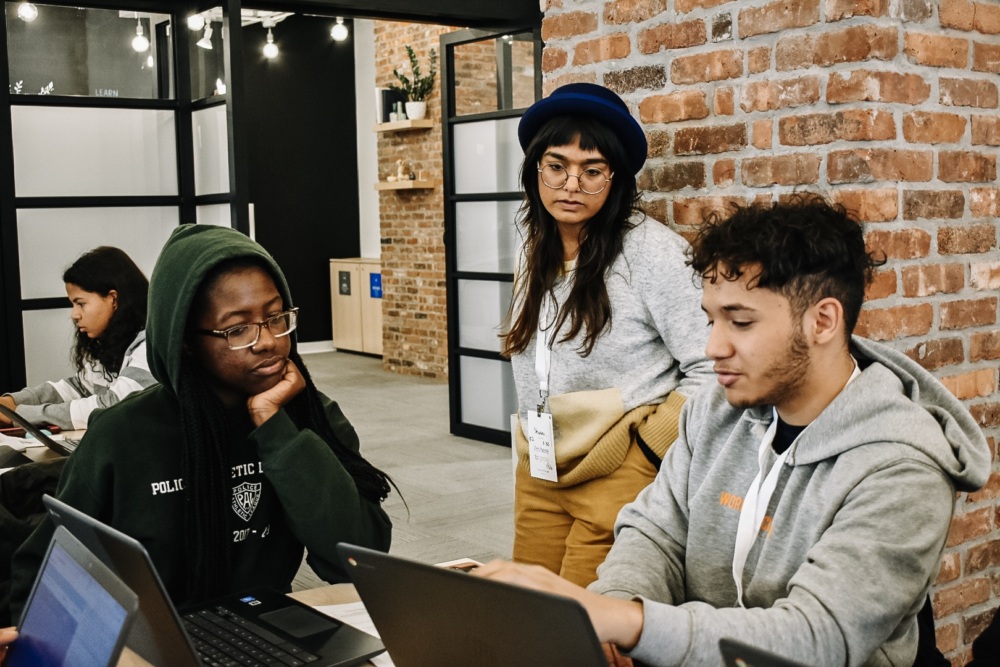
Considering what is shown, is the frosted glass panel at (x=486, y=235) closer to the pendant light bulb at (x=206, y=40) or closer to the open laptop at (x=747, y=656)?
the pendant light bulb at (x=206, y=40)

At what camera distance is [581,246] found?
87.4 inches

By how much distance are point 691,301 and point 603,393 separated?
0.26 m

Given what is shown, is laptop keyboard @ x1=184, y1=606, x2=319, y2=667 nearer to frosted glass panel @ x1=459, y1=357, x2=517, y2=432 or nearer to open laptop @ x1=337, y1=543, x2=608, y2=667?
open laptop @ x1=337, y1=543, x2=608, y2=667

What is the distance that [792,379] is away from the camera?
1.40 meters

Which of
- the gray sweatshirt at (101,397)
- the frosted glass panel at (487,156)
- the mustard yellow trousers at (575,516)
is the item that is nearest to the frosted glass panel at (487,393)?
the frosted glass panel at (487,156)

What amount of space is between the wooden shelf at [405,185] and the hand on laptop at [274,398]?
22.7 feet

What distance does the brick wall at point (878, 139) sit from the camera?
197 centimetres

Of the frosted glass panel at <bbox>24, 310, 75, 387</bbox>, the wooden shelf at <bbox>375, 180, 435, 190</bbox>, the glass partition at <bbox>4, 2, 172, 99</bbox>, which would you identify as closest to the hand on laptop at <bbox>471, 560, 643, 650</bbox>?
the frosted glass panel at <bbox>24, 310, 75, 387</bbox>

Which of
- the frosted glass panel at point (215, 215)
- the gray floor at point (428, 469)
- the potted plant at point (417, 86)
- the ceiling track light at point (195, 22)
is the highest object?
the potted plant at point (417, 86)

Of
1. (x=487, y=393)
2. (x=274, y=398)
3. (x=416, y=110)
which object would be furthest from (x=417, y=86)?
(x=274, y=398)

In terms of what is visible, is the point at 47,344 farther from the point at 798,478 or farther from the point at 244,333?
the point at 798,478

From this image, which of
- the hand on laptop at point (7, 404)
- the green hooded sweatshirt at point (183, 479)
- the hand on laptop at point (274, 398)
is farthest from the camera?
the hand on laptop at point (7, 404)

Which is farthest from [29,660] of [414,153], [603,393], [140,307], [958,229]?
[414,153]

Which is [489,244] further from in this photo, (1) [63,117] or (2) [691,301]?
(2) [691,301]
